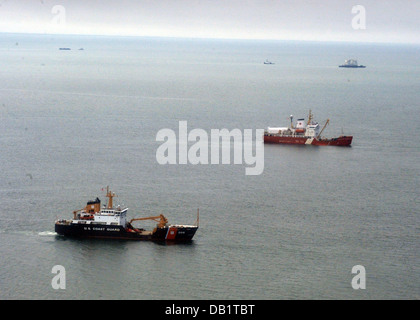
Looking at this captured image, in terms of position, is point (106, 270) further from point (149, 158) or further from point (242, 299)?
point (149, 158)

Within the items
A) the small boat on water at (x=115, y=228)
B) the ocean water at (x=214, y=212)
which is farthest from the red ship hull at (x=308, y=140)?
the small boat on water at (x=115, y=228)

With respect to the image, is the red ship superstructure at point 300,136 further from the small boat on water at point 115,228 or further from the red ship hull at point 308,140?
the small boat on water at point 115,228

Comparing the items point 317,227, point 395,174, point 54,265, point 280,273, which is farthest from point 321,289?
point 395,174

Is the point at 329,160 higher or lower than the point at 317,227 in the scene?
higher

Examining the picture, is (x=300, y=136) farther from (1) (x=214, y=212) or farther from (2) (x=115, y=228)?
(2) (x=115, y=228)

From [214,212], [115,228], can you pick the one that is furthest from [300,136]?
[115,228]

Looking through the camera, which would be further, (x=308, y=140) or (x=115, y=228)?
(x=308, y=140)
